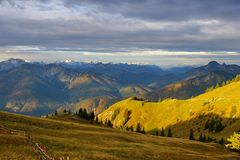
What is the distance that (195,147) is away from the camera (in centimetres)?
10056

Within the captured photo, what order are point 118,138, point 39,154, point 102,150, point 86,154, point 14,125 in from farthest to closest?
1. point 118,138
2. point 14,125
3. point 102,150
4. point 86,154
5. point 39,154

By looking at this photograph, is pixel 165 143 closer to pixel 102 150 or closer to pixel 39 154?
pixel 102 150

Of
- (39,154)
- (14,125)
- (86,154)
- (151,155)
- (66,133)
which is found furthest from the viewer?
(66,133)

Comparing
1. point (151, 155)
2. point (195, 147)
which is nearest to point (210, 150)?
point (195, 147)

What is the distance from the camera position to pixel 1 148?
48.2 meters

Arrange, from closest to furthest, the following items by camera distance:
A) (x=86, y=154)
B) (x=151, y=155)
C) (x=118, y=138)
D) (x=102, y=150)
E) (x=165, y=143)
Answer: (x=86, y=154)
(x=102, y=150)
(x=151, y=155)
(x=118, y=138)
(x=165, y=143)

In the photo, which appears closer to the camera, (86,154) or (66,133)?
(86,154)

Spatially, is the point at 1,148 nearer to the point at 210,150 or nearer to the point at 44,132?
the point at 44,132

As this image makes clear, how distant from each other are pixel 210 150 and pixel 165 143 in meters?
15.1

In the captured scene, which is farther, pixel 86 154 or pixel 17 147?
pixel 86 154

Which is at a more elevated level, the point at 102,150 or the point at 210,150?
the point at 102,150

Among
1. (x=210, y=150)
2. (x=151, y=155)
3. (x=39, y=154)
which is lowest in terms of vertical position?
(x=210, y=150)

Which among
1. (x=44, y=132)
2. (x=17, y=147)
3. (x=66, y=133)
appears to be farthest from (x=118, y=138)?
(x=17, y=147)

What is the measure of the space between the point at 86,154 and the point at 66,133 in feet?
70.5
